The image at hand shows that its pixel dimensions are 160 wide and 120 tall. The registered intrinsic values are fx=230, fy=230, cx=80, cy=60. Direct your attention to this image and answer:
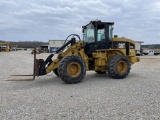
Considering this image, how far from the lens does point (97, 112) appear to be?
586 cm

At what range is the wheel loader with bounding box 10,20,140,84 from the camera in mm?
10297

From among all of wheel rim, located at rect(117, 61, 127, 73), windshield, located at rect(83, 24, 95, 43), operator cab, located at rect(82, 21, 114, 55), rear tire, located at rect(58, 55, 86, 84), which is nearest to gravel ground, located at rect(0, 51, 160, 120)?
rear tire, located at rect(58, 55, 86, 84)

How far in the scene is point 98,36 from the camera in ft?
37.6

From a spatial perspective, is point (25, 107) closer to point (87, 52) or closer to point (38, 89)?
point (38, 89)

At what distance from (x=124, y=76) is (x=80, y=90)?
11.9 ft

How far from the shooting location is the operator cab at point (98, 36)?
11.3m

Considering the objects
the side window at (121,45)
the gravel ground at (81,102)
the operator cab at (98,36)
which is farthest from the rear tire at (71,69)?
the side window at (121,45)

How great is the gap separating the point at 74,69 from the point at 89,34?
2327 mm

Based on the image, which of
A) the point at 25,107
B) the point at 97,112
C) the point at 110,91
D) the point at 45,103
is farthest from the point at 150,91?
the point at 25,107

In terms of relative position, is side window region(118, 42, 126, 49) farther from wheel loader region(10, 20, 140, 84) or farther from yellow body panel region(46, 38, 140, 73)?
yellow body panel region(46, 38, 140, 73)

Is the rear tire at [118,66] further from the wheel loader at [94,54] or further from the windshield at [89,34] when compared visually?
the windshield at [89,34]

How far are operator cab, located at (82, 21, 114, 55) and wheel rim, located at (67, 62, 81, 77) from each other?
5.26 feet

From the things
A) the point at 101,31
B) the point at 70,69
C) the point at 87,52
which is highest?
the point at 101,31

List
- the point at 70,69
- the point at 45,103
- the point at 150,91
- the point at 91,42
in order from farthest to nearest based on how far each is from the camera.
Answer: the point at 91,42
the point at 70,69
the point at 150,91
the point at 45,103
